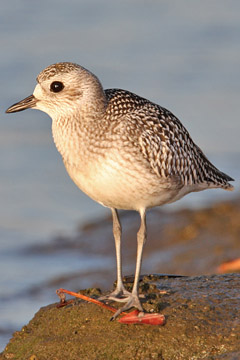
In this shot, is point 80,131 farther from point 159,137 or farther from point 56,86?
point 159,137

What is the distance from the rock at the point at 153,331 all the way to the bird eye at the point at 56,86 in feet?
7.10

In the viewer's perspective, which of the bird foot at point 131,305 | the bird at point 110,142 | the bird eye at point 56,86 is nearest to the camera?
the bird foot at point 131,305

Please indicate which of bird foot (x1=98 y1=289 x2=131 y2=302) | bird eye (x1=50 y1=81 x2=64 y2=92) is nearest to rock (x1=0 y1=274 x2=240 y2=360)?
bird foot (x1=98 y1=289 x2=131 y2=302)

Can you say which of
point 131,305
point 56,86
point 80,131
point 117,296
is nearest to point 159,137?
point 80,131

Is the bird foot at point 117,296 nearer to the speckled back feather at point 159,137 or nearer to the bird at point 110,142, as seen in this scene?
the bird at point 110,142

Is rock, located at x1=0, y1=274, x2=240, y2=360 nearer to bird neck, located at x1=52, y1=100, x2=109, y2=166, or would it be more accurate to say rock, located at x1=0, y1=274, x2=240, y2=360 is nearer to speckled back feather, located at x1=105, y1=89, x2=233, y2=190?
speckled back feather, located at x1=105, y1=89, x2=233, y2=190

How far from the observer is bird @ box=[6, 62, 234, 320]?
27.2 ft

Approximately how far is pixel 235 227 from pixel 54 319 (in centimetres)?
598

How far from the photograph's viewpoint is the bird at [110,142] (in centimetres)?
829

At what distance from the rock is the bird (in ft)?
0.88

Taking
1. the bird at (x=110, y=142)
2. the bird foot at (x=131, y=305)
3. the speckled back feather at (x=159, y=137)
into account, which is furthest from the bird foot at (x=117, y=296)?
the speckled back feather at (x=159, y=137)

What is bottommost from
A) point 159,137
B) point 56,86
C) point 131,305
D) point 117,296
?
point 131,305

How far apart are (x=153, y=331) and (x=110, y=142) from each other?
1902mm

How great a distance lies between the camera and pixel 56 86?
28.0ft
